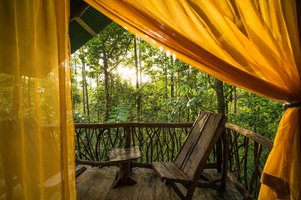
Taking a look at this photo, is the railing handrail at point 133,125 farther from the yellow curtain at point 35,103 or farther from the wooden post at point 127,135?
the yellow curtain at point 35,103

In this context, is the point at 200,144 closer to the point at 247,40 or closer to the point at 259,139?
the point at 259,139

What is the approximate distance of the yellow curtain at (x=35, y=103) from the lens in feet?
4.24

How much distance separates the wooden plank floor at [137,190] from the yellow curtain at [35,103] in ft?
5.27

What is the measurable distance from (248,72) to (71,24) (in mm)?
1759

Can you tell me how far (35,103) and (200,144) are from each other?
2.02 metres

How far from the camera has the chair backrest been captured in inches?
102

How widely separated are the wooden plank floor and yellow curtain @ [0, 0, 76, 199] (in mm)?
1605

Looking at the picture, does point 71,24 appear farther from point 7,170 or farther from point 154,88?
point 154,88

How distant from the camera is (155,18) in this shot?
148 centimetres

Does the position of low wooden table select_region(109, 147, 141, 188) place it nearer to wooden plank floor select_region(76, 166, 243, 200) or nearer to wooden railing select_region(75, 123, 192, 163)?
wooden plank floor select_region(76, 166, 243, 200)

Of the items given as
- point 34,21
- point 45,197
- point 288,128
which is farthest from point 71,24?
point 288,128

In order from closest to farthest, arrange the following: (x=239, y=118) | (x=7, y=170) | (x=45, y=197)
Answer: (x=7, y=170)
(x=45, y=197)
(x=239, y=118)

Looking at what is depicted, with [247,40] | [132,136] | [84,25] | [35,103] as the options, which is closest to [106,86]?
[132,136]

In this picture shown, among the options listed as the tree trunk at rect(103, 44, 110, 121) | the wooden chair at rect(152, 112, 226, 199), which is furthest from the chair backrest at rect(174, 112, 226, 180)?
the tree trunk at rect(103, 44, 110, 121)
